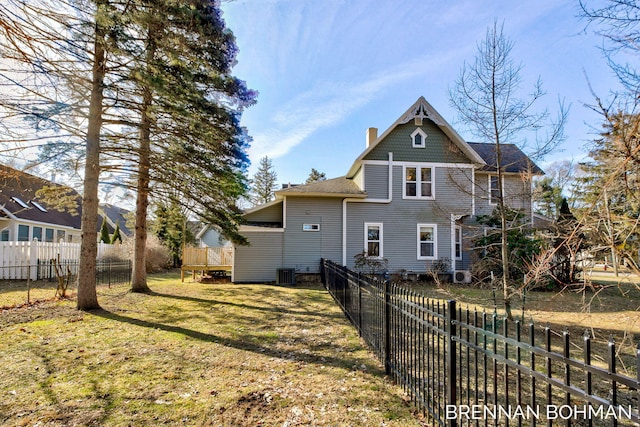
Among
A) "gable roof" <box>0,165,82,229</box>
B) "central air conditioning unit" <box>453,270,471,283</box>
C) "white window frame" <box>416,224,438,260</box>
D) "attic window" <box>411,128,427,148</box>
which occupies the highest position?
"attic window" <box>411,128,427,148</box>

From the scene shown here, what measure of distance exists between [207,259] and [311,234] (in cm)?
528

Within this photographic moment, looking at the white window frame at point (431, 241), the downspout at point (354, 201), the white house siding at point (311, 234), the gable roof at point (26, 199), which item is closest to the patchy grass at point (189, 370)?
the gable roof at point (26, 199)

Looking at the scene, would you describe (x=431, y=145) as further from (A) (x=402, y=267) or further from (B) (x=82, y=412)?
(B) (x=82, y=412)

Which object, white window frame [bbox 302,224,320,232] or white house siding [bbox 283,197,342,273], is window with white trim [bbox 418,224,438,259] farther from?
white window frame [bbox 302,224,320,232]

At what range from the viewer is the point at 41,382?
412cm

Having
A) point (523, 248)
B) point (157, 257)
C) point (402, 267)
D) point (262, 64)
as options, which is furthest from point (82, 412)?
point (157, 257)

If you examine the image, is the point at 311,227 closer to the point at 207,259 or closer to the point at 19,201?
the point at 207,259

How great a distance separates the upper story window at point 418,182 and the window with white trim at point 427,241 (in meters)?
1.50

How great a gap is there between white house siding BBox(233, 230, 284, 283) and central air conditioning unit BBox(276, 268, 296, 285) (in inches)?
13.6

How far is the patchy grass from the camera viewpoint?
341 cm

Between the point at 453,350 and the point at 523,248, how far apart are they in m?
13.0

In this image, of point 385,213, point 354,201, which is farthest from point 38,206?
point 385,213

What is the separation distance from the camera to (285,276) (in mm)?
14141

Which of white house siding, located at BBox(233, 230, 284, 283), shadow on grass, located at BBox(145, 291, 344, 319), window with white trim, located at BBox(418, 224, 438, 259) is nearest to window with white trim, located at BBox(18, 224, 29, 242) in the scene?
shadow on grass, located at BBox(145, 291, 344, 319)
